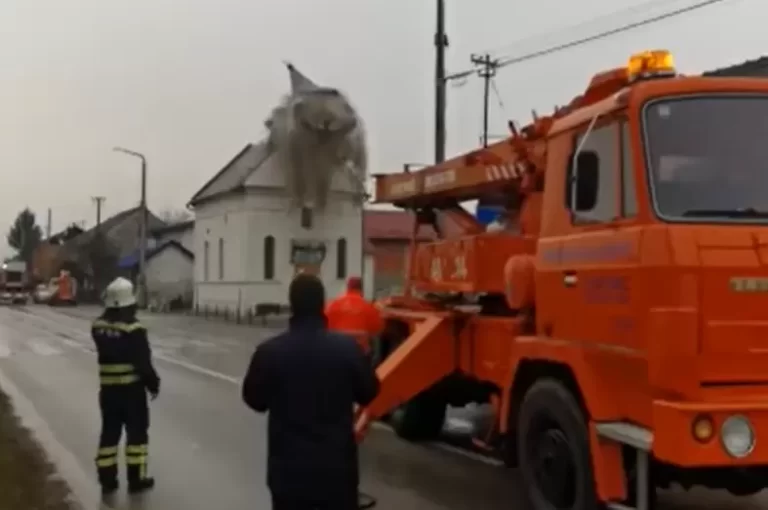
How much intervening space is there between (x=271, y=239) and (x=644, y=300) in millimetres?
47968

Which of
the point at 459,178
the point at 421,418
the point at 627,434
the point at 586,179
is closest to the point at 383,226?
the point at 421,418

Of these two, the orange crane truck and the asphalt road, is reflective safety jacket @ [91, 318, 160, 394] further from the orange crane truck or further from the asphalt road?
the orange crane truck

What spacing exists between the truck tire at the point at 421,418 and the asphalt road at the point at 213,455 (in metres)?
0.19

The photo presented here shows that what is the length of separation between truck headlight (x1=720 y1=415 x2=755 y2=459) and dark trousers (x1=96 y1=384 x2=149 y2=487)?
496 cm

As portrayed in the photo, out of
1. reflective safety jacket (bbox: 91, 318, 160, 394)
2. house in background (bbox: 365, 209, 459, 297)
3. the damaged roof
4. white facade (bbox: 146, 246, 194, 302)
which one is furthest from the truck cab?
reflective safety jacket (bbox: 91, 318, 160, 394)

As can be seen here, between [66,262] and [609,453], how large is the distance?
85.1m

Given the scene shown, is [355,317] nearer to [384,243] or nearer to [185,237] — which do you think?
[384,243]

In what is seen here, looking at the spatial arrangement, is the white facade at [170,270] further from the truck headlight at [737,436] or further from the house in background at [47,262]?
the truck headlight at [737,436]

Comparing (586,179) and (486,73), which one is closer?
(586,179)

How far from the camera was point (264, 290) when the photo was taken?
52844 millimetres

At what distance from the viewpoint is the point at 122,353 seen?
8797 millimetres

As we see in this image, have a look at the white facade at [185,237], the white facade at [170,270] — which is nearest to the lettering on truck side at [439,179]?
the white facade at [170,270]

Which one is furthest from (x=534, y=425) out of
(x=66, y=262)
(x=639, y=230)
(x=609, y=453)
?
(x=66, y=262)

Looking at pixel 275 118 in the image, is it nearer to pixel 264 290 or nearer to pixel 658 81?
pixel 264 290
